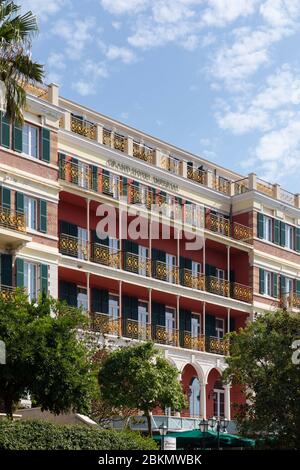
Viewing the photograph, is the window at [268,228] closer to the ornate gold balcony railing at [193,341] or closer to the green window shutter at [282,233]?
the green window shutter at [282,233]

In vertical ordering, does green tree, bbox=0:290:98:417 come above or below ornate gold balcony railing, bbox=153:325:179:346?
below

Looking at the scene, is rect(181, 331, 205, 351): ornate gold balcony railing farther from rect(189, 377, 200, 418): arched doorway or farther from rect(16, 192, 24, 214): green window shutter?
rect(16, 192, 24, 214): green window shutter

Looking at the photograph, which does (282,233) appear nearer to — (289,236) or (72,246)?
(289,236)

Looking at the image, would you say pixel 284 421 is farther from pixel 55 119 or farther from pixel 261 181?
pixel 261 181

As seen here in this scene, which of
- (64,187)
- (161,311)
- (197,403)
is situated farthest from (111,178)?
(197,403)

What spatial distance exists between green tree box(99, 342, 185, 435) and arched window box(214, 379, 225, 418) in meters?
15.1

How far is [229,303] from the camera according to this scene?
57.2 m

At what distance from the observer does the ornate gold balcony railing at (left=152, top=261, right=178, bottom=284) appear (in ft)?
176

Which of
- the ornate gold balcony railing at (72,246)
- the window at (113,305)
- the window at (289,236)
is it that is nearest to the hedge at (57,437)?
the ornate gold balcony railing at (72,246)

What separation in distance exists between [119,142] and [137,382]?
16.0m

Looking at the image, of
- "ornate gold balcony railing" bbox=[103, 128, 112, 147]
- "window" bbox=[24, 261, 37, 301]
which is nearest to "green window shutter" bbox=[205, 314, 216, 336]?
"ornate gold balcony railing" bbox=[103, 128, 112, 147]

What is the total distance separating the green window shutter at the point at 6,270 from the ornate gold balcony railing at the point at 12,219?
1.27 m

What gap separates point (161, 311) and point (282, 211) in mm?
10761

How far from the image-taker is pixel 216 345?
56.5 m
